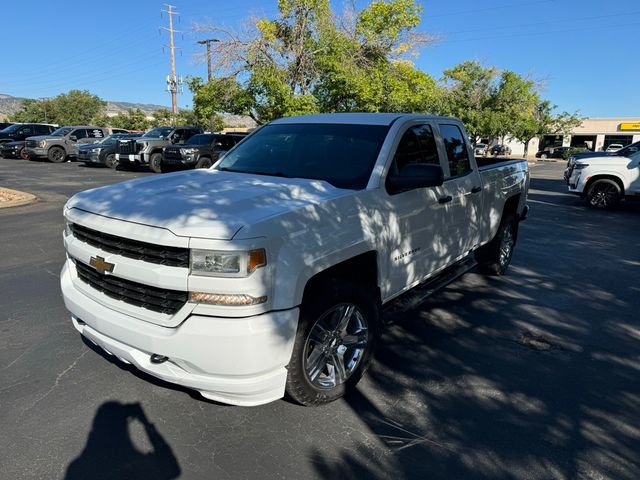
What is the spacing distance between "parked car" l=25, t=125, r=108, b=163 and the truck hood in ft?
77.7

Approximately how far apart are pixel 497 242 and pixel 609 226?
5647mm

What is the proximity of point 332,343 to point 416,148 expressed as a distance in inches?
76.8

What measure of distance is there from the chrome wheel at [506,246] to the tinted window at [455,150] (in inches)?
59.8

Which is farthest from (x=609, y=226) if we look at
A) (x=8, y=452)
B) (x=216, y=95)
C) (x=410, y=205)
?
(x=216, y=95)

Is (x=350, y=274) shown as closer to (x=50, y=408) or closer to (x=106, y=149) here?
(x=50, y=408)

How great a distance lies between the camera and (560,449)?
2.79 m

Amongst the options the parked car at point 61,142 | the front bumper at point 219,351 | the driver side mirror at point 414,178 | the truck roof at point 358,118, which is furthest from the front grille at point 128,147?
the front bumper at point 219,351

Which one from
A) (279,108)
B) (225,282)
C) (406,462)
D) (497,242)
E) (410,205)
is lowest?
(406,462)

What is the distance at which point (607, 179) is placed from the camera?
12.4 m

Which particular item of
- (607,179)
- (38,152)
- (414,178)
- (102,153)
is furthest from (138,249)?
(38,152)

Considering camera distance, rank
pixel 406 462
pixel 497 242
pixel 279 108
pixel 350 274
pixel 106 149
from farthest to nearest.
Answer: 1. pixel 106 149
2. pixel 279 108
3. pixel 497 242
4. pixel 350 274
5. pixel 406 462

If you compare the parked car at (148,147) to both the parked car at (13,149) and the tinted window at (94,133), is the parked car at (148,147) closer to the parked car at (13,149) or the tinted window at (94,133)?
the tinted window at (94,133)

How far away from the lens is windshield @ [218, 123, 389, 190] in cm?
368

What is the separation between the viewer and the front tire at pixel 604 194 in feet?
40.2
